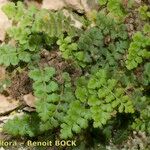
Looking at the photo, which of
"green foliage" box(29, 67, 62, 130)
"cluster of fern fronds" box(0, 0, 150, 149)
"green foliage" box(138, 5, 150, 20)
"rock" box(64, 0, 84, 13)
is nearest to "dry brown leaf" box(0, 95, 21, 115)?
"cluster of fern fronds" box(0, 0, 150, 149)

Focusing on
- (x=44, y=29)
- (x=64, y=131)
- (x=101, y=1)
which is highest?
(x=101, y=1)

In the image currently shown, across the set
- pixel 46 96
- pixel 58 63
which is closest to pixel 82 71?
pixel 58 63

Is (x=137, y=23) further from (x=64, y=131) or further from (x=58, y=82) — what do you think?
(x=64, y=131)

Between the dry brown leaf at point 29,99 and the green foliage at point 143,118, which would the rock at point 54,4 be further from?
the green foliage at point 143,118

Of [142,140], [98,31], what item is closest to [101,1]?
[98,31]

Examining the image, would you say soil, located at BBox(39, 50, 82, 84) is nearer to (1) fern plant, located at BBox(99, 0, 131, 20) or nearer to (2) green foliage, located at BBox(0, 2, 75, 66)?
(2) green foliage, located at BBox(0, 2, 75, 66)

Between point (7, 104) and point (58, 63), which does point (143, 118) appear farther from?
point (7, 104)
